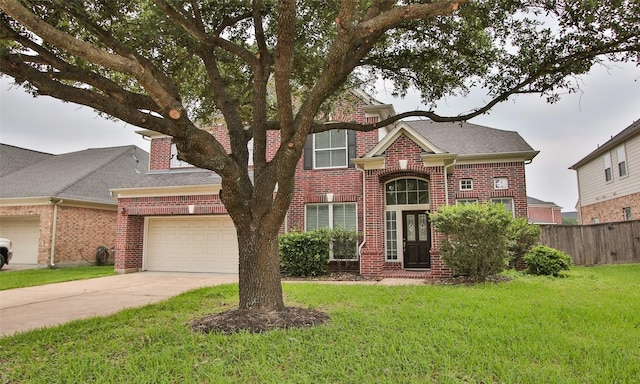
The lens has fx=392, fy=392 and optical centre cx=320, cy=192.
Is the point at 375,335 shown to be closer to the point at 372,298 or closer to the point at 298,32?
the point at 372,298

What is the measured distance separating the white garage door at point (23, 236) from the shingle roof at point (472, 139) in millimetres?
16146

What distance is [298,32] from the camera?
8055 mm

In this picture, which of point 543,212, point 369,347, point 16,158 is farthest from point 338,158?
point 543,212

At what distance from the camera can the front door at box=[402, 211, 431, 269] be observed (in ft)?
41.7

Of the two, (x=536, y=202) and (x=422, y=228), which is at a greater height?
(x=536, y=202)

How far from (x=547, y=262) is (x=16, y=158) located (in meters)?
24.0

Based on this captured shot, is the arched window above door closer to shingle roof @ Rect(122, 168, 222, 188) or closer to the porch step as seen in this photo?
the porch step

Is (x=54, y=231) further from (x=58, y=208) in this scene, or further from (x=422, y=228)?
(x=422, y=228)

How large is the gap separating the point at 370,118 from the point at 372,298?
7.56m

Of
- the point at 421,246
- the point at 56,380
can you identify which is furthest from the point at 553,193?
the point at 56,380

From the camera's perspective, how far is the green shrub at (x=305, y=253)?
38.7ft

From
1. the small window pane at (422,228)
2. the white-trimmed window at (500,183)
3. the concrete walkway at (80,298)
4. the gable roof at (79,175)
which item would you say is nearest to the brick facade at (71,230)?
the gable roof at (79,175)

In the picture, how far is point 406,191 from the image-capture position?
1296 cm

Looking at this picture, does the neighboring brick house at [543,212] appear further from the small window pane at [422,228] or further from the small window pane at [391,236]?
the small window pane at [391,236]
